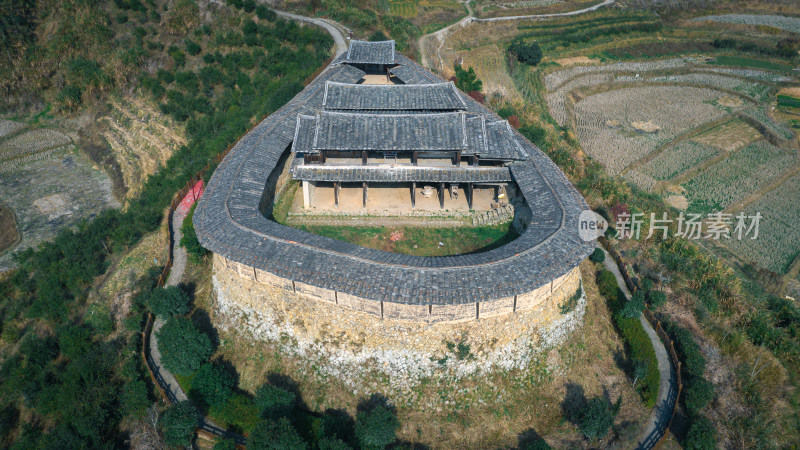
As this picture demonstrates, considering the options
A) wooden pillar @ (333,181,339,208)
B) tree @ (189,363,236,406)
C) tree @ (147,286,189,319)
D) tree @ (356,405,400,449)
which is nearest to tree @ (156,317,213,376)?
tree @ (189,363,236,406)

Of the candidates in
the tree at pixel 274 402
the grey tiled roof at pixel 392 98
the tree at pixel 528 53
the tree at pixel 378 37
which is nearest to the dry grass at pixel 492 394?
the tree at pixel 274 402

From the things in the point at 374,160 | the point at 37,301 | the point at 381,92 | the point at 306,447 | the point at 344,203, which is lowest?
the point at 37,301

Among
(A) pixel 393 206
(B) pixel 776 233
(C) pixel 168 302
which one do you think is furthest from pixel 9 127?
(B) pixel 776 233

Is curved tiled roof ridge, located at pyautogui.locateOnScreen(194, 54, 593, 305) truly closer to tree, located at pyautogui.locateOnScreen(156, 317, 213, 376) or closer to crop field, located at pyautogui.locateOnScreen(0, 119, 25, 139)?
tree, located at pyautogui.locateOnScreen(156, 317, 213, 376)

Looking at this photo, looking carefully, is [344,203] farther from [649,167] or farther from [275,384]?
[649,167]


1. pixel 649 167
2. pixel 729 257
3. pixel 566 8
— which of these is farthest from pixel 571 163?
pixel 566 8

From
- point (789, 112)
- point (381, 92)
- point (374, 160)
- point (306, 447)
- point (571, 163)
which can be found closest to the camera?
point (306, 447)
